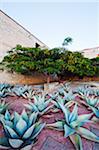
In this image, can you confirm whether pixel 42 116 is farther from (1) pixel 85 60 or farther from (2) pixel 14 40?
(2) pixel 14 40

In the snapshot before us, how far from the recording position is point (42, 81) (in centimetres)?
751

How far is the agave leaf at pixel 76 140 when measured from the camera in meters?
0.97

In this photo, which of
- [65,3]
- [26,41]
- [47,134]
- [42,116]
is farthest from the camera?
[26,41]

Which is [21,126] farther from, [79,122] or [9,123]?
[79,122]

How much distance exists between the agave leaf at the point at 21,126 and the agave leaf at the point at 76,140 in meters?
0.28

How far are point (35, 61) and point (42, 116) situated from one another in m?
4.74

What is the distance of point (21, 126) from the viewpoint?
1.01m

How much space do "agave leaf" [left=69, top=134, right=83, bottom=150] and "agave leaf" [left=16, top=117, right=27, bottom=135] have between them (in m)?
0.28

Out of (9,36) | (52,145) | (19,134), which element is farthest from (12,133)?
(9,36)

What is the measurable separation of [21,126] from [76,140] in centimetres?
32

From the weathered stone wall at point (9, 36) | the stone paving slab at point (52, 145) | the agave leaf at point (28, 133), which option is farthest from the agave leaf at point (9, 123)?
the weathered stone wall at point (9, 36)

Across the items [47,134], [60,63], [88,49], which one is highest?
[88,49]

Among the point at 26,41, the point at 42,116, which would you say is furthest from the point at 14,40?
the point at 42,116

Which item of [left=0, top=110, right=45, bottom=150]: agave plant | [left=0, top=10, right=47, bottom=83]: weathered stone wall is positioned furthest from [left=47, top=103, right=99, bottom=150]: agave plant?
[left=0, top=10, right=47, bottom=83]: weathered stone wall
